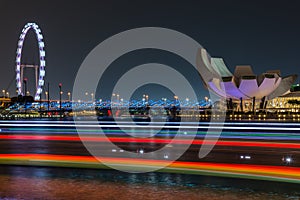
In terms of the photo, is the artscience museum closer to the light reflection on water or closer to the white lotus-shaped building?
the white lotus-shaped building

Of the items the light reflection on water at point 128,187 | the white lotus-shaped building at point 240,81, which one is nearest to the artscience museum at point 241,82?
the white lotus-shaped building at point 240,81

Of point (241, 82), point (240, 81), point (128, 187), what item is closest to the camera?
point (128, 187)

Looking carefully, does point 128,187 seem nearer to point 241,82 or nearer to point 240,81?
point 241,82

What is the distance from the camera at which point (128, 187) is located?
8.21m

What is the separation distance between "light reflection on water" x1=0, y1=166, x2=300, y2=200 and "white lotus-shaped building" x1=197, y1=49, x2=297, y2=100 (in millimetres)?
45413

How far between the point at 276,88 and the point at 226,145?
4375 cm

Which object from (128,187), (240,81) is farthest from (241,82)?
(128,187)

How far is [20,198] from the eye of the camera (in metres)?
7.18

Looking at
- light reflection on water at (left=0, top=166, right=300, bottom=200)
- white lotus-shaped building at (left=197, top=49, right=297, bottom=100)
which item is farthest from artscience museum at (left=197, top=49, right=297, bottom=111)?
light reflection on water at (left=0, top=166, right=300, bottom=200)

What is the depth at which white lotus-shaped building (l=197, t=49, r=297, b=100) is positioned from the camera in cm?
5362

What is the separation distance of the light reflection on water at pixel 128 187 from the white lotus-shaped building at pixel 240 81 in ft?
149

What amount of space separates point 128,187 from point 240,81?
4750 centimetres

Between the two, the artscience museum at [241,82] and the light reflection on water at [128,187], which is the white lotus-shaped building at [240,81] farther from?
the light reflection on water at [128,187]

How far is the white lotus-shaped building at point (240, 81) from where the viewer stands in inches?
2111
